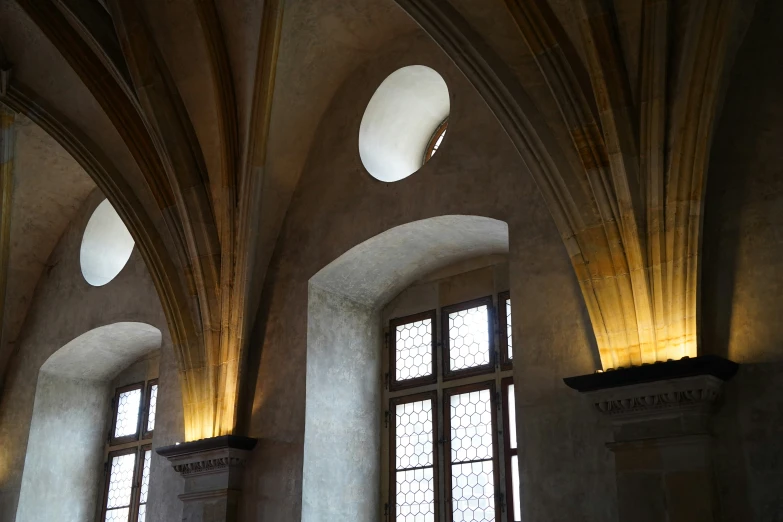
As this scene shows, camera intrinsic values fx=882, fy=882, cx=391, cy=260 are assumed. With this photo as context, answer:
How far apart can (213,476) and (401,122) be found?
13.3ft

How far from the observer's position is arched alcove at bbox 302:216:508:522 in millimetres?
8281

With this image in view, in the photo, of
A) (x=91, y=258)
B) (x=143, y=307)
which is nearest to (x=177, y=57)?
(x=143, y=307)

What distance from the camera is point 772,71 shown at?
6312 millimetres

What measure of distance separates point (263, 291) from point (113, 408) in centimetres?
414

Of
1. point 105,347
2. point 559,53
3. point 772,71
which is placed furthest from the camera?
point 105,347

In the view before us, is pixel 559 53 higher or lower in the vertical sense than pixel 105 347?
higher

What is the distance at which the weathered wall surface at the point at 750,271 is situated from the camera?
18.7 ft

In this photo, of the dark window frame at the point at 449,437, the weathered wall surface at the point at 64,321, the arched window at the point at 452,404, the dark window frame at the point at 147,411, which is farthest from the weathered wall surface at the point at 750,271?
the dark window frame at the point at 147,411

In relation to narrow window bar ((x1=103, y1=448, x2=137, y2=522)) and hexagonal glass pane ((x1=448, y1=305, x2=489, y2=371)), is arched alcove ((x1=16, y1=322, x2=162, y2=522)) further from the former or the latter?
hexagonal glass pane ((x1=448, y1=305, x2=489, y2=371))

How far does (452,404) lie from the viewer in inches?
340

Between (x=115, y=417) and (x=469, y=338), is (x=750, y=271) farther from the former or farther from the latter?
(x=115, y=417)

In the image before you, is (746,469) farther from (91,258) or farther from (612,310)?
(91,258)

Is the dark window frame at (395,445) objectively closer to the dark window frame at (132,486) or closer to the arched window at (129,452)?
the arched window at (129,452)

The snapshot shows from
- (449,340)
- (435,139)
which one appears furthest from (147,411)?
(435,139)
